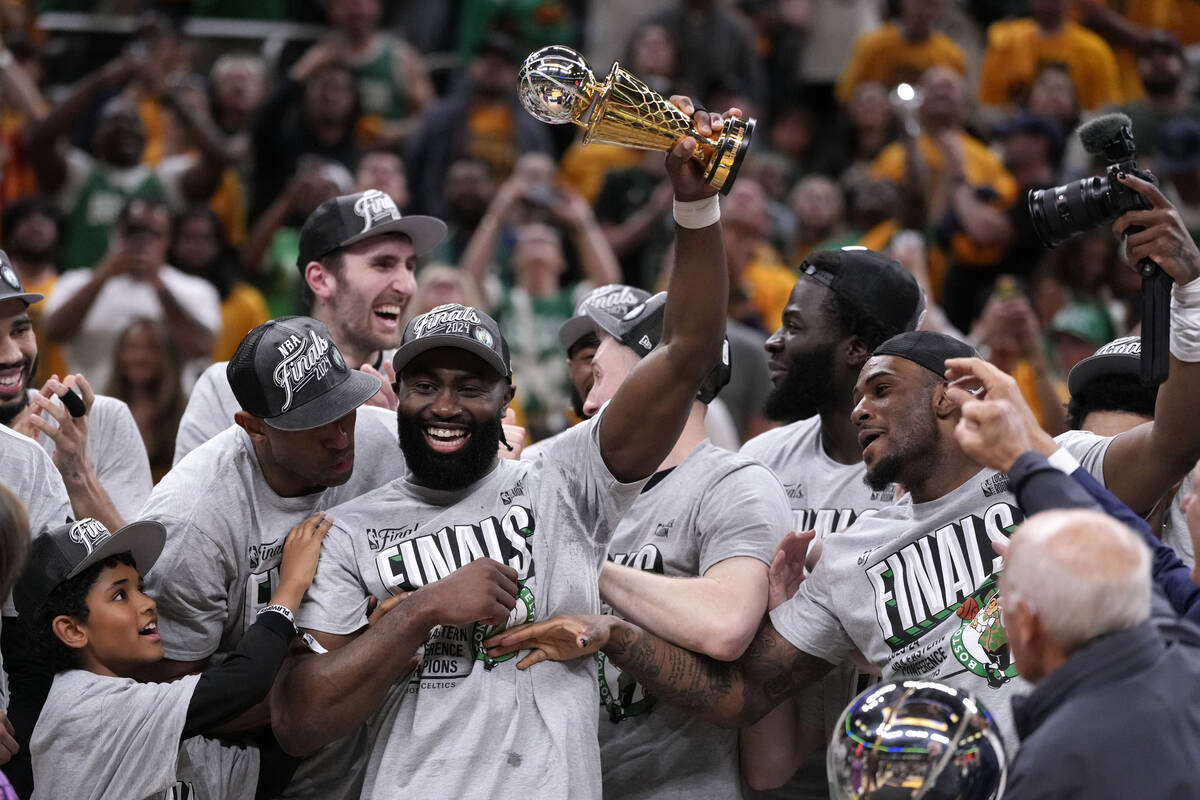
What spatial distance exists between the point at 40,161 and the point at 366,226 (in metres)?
5.43

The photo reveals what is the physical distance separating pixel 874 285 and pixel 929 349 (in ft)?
2.92

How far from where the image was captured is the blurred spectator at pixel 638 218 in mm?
10220

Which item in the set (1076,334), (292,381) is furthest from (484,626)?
(1076,334)

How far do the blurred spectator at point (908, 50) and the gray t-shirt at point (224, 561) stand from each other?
837 centimetres

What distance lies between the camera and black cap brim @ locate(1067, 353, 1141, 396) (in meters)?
5.20

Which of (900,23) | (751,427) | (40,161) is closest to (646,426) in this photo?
(751,427)

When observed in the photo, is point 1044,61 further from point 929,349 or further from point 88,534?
point 88,534

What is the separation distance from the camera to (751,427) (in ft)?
27.6

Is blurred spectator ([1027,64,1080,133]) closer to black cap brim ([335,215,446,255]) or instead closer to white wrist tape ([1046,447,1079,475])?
black cap brim ([335,215,446,255])

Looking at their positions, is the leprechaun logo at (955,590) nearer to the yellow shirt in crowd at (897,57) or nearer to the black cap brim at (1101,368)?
the black cap brim at (1101,368)

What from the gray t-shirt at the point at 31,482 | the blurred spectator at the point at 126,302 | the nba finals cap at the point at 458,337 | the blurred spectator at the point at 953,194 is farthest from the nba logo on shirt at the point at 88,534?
the blurred spectator at the point at 953,194

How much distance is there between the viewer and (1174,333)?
4.43 m

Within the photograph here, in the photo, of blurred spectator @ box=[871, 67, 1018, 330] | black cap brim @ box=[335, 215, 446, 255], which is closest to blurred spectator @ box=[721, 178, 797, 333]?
blurred spectator @ box=[871, 67, 1018, 330]

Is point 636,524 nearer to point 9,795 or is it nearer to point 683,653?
point 683,653
